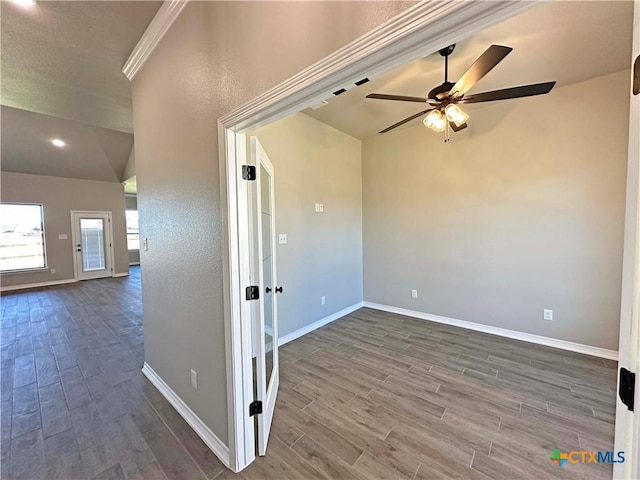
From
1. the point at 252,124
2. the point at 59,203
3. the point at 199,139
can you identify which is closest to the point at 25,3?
the point at 199,139

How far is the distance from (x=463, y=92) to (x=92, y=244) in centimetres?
955

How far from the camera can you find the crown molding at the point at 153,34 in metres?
1.69

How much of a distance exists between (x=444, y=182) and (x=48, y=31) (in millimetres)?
4186

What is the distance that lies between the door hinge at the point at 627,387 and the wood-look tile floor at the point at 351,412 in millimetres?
1290

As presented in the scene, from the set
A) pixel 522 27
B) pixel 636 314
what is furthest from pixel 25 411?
pixel 522 27

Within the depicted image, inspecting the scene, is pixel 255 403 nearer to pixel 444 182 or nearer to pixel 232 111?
pixel 232 111

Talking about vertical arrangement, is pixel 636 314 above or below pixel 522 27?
below

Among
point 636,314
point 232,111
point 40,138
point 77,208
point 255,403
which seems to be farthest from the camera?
point 77,208

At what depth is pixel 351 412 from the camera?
1988 millimetres

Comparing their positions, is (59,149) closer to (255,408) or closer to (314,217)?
(314,217)

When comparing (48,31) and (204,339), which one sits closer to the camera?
(204,339)

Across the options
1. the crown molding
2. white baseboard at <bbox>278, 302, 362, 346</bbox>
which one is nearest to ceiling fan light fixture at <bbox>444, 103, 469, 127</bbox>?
the crown molding

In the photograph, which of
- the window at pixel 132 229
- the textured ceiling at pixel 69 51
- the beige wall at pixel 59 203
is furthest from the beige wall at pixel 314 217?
the window at pixel 132 229

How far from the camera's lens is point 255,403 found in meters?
1.61
